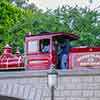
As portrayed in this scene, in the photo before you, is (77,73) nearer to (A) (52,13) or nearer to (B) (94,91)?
(B) (94,91)

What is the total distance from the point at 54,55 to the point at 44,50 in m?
0.40

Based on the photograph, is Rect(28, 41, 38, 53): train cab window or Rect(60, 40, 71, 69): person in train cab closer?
Rect(60, 40, 71, 69): person in train cab

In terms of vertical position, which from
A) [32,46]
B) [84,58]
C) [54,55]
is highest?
[32,46]

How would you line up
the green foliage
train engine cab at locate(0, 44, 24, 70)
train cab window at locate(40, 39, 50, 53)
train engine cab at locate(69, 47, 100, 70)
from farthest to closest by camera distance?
the green foliage → train engine cab at locate(0, 44, 24, 70) → train cab window at locate(40, 39, 50, 53) → train engine cab at locate(69, 47, 100, 70)

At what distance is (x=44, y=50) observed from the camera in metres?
18.3

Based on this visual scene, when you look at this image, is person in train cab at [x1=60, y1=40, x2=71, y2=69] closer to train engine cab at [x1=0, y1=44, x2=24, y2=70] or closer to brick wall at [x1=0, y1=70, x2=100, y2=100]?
brick wall at [x1=0, y1=70, x2=100, y2=100]

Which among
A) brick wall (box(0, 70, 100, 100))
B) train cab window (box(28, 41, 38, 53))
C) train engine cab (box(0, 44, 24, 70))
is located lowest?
brick wall (box(0, 70, 100, 100))

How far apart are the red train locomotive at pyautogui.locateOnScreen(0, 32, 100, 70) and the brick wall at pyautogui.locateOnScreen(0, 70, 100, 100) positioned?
44 centimetres

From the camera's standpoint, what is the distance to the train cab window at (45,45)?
18.3m

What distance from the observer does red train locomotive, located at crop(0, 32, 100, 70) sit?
1766 centimetres

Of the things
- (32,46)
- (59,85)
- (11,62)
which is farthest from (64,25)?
(59,85)

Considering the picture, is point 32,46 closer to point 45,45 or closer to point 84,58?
point 45,45

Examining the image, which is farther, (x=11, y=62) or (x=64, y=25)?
(x=64, y=25)

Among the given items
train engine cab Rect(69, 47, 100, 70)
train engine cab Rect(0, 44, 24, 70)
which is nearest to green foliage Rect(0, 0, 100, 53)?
train engine cab Rect(0, 44, 24, 70)
